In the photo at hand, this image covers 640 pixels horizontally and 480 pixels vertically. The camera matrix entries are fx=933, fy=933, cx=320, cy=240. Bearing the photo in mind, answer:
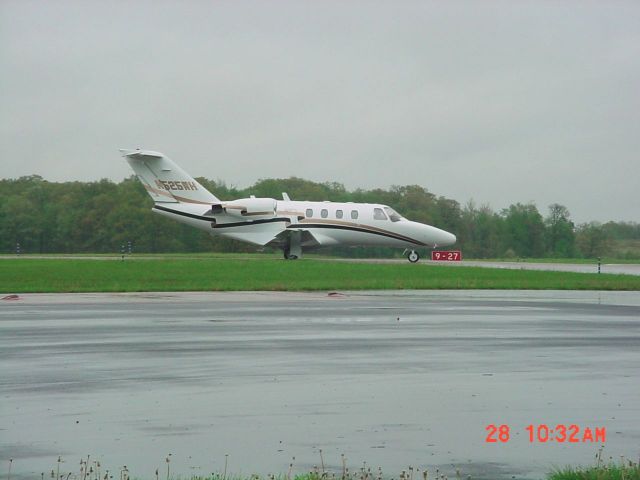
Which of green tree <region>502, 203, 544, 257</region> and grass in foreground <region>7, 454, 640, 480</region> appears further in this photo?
green tree <region>502, 203, 544, 257</region>

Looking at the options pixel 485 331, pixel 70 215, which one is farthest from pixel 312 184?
pixel 485 331

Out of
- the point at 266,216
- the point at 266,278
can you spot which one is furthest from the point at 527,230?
the point at 266,278

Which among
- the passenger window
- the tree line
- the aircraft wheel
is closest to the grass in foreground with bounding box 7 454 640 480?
the passenger window

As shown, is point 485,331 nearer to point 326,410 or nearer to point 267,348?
point 267,348

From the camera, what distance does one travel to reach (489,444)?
8.05 m

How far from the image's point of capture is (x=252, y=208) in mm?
45844

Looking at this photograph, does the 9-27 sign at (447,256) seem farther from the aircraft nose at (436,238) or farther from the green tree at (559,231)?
the green tree at (559,231)

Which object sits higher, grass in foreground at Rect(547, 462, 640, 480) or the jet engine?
the jet engine

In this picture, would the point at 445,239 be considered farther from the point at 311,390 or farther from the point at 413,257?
the point at 311,390

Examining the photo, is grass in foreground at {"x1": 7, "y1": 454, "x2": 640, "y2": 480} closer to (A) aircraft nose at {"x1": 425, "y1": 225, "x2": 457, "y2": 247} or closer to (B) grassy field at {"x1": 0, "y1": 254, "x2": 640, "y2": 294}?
(B) grassy field at {"x1": 0, "y1": 254, "x2": 640, "y2": 294}

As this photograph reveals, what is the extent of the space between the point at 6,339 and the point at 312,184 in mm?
79178

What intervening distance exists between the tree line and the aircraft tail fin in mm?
27797

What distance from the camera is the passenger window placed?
47.7 metres

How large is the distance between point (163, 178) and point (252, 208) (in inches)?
187
